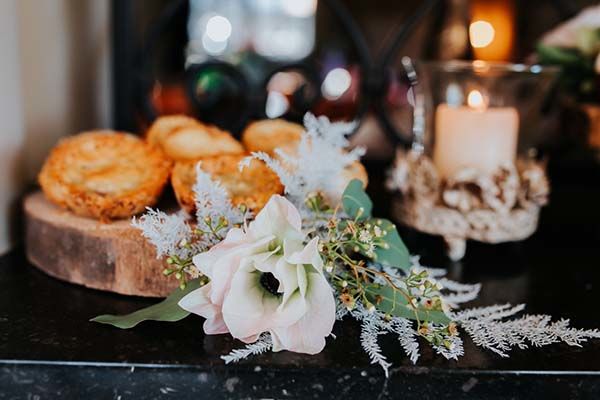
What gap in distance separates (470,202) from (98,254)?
0.37m

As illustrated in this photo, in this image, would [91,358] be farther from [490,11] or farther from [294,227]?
[490,11]

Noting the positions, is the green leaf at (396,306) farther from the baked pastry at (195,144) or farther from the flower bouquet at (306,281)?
the baked pastry at (195,144)

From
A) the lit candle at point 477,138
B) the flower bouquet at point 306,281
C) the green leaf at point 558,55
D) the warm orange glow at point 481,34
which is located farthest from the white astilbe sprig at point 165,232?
the warm orange glow at point 481,34

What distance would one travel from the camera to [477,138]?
71cm

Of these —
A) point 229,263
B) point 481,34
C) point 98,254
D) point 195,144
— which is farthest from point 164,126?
point 481,34

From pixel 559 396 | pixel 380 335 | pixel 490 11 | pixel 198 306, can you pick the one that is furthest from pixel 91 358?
pixel 490 11

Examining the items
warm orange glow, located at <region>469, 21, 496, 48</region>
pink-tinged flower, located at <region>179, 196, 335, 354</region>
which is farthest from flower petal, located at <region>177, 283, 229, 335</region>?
warm orange glow, located at <region>469, 21, 496, 48</region>

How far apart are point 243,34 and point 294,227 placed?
1.64 m

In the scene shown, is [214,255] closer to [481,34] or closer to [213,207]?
[213,207]

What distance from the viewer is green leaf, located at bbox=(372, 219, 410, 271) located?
0.53 m

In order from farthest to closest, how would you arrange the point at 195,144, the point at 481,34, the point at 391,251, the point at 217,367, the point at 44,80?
the point at 481,34 < the point at 44,80 < the point at 195,144 < the point at 391,251 < the point at 217,367

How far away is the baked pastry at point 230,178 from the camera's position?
0.57 m

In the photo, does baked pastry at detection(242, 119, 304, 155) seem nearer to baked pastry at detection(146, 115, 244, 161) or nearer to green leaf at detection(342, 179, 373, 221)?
baked pastry at detection(146, 115, 244, 161)

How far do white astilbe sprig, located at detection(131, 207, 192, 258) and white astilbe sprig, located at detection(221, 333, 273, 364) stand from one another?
9 centimetres
